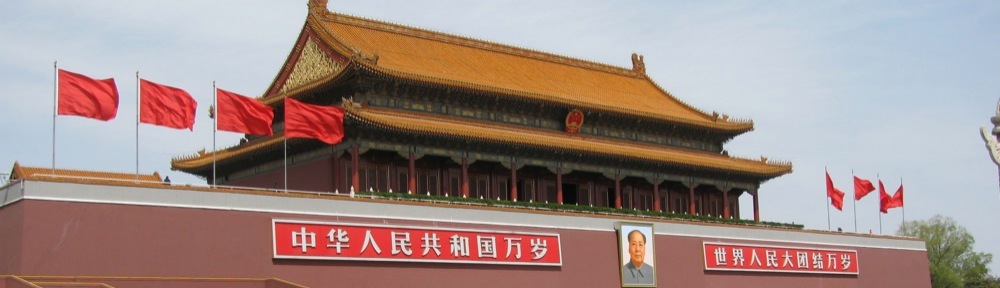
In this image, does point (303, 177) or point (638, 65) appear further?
point (638, 65)

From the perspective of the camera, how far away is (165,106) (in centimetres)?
2731

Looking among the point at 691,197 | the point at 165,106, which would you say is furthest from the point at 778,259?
the point at 165,106

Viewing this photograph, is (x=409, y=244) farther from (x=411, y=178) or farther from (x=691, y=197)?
(x=691, y=197)

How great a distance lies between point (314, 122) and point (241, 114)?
217cm

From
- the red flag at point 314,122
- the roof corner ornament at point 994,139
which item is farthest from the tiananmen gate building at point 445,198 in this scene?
the roof corner ornament at point 994,139

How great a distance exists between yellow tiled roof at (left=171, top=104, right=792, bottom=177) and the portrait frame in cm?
299

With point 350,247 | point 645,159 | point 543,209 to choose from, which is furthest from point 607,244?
point 350,247

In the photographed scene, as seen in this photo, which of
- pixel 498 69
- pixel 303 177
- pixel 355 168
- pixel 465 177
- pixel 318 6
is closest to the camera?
pixel 355 168

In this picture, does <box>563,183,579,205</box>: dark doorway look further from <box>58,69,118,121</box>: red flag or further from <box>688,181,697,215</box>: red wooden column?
<box>58,69,118,121</box>: red flag

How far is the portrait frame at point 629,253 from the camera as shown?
116 ft

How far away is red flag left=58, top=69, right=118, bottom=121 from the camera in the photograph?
25.3 meters

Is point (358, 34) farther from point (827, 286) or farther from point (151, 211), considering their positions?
point (827, 286)

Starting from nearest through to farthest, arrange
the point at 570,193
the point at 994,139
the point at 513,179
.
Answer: the point at 994,139 → the point at 513,179 → the point at 570,193

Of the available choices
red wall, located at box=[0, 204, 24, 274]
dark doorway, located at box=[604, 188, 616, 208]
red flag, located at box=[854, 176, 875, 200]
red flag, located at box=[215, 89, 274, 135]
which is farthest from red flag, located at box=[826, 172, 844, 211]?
red wall, located at box=[0, 204, 24, 274]
